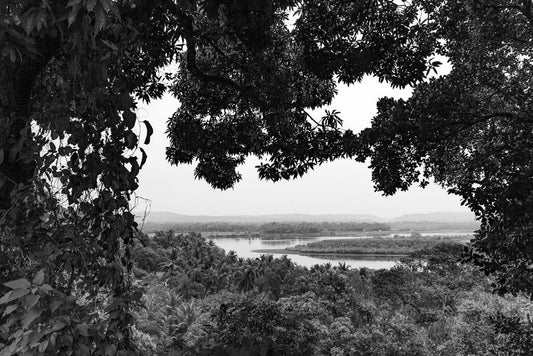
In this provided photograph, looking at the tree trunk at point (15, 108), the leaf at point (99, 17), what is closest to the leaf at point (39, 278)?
the tree trunk at point (15, 108)

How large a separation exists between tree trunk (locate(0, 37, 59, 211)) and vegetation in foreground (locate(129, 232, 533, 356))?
101 cm

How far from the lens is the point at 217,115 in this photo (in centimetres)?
709

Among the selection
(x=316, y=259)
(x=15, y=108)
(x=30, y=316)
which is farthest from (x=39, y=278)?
(x=316, y=259)

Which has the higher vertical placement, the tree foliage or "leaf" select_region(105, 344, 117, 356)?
the tree foliage

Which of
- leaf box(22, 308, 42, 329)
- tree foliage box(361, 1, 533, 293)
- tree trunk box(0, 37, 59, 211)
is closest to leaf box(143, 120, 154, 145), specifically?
tree trunk box(0, 37, 59, 211)

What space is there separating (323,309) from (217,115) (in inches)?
191

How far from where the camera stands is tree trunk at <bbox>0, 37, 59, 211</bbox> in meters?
2.64

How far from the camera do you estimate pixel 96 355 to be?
2.16 metres

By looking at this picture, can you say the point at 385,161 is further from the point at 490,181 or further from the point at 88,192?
the point at 88,192

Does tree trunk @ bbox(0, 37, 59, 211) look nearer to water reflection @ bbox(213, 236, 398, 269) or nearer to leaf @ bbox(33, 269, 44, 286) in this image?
leaf @ bbox(33, 269, 44, 286)

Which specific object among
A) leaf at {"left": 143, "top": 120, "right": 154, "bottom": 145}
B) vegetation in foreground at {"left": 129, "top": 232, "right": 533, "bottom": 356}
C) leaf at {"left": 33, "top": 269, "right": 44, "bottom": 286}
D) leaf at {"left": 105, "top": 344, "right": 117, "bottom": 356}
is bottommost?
vegetation in foreground at {"left": 129, "top": 232, "right": 533, "bottom": 356}

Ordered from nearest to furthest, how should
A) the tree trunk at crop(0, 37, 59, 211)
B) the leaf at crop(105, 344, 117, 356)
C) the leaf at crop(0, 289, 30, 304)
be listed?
the leaf at crop(0, 289, 30, 304), the leaf at crop(105, 344, 117, 356), the tree trunk at crop(0, 37, 59, 211)

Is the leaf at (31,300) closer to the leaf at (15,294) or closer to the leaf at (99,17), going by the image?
the leaf at (15,294)

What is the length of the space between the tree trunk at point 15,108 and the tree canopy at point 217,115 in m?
0.01
